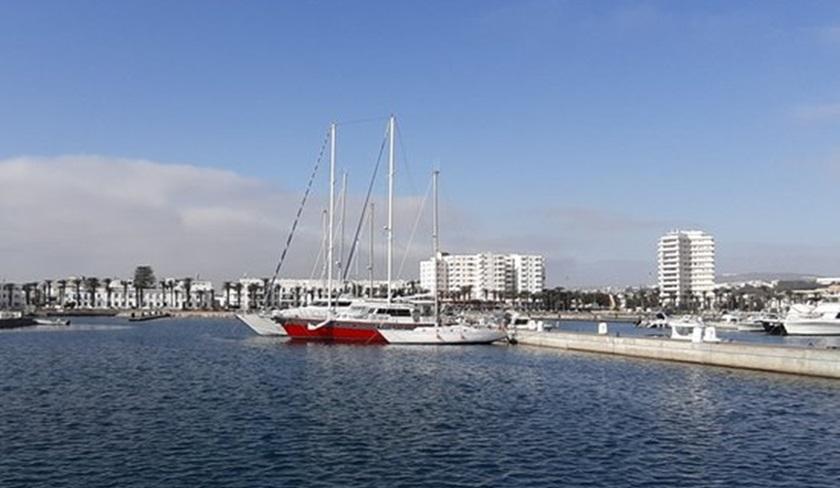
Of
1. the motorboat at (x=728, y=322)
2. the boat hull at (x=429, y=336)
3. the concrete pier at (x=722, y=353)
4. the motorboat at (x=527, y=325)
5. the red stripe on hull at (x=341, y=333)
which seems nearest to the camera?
the concrete pier at (x=722, y=353)

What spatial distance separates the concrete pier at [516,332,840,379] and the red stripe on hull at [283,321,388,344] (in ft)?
66.5

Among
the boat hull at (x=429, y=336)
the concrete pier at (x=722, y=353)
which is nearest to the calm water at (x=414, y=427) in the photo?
the concrete pier at (x=722, y=353)

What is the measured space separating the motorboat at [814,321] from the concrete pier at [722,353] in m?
54.5

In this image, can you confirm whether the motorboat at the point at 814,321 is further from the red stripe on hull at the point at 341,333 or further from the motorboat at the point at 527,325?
the red stripe on hull at the point at 341,333

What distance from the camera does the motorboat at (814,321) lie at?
405ft

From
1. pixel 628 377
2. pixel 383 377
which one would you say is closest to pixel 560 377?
pixel 628 377

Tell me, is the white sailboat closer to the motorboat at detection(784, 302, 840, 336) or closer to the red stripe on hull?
the red stripe on hull

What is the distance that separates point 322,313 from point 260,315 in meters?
15.6

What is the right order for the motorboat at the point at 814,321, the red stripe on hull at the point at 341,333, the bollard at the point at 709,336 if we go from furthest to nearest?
the motorboat at the point at 814,321
the red stripe on hull at the point at 341,333
the bollard at the point at 709,336

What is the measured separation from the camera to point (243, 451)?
2980 centimetres

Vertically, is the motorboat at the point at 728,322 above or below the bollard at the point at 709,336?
below

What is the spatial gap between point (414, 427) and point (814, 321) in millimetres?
107093

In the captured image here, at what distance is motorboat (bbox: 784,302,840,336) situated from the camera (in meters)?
124

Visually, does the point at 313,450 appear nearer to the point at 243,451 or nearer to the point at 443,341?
the point at 243,451
